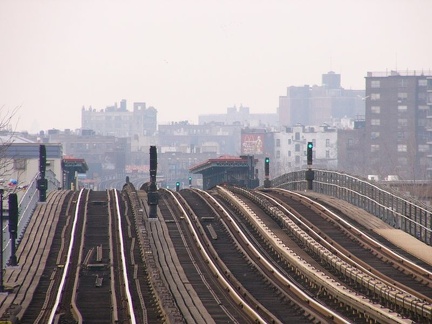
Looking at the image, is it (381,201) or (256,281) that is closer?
(256,281)

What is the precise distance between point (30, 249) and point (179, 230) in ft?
25.1

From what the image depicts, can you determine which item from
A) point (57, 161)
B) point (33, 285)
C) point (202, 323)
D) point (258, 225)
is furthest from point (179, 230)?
point (57, 161)

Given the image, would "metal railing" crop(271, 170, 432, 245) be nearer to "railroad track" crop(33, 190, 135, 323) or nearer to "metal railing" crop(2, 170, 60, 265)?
"railroad track" crop(33, 190, 135, 323)

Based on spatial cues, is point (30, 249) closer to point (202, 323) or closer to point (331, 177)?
point (202, 323)

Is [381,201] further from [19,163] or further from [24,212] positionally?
[19,163]

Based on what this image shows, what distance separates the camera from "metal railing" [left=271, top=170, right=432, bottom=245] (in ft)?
165

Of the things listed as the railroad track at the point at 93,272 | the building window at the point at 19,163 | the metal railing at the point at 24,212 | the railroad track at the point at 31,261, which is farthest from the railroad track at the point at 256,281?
the building window at the point at 19,163

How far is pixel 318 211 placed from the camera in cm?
5600

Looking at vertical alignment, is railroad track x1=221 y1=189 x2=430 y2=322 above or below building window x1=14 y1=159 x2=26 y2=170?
below

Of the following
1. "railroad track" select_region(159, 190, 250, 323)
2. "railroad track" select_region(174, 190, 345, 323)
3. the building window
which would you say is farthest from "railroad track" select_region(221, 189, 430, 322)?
the building window

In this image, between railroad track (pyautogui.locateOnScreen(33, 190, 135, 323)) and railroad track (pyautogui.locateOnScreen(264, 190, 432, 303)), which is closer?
railroad track (pyautogui.locateOnScreen(33, 190, 135, 323))

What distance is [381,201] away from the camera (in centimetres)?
5597

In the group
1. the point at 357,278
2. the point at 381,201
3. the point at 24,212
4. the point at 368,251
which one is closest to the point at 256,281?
the point at 357,278

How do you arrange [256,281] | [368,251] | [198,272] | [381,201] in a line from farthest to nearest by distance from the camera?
[381,201] < [368,251] < [198,272] < [256,281]
